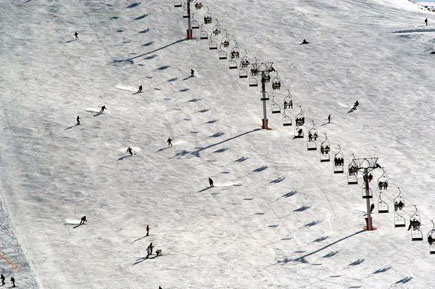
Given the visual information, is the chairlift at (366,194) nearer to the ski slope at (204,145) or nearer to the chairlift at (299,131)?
the ski slope at (204,145)

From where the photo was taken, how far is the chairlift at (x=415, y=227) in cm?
7713

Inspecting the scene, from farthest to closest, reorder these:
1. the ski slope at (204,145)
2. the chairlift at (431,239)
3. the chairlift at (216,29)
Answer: the chairlift at (216,29) → the ski slope at (204,145) → the chairlift at (431,239)

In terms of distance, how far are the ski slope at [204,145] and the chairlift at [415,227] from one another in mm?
594

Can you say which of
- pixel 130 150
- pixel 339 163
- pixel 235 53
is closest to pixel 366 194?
pixel 339 163

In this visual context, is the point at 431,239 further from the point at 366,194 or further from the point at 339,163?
the point at 339,163

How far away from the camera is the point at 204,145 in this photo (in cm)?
9650

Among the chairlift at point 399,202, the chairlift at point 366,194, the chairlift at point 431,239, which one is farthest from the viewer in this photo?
the chairlift at point 366,194

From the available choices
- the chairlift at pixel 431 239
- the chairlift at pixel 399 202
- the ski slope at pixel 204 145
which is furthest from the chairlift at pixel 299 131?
the chairlift at pixel 431 239

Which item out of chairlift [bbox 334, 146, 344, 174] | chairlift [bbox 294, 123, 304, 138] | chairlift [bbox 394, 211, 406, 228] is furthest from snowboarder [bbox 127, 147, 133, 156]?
chairlift [bbox 394, 211, 406, 228]

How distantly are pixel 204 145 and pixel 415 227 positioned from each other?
22974 mm

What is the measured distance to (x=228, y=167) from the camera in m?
92.9

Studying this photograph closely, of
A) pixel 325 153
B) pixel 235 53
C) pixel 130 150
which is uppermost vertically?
pixel 235 53

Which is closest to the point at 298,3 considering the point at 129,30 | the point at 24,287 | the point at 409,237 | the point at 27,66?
the point at 129,30

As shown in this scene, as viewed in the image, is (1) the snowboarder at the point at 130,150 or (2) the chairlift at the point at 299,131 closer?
(2) the chairlift at the point at 299,131
